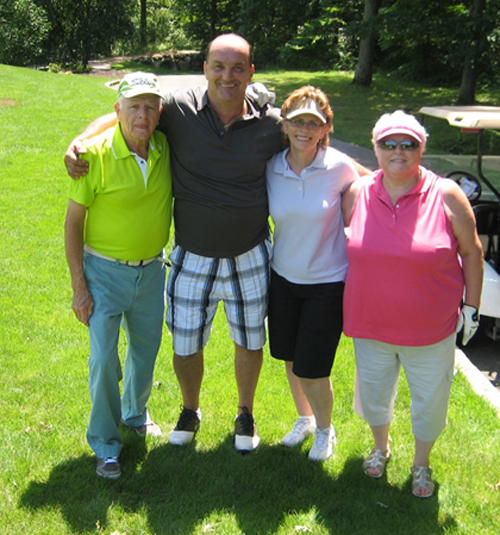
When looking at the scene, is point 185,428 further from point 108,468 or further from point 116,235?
point 116,235

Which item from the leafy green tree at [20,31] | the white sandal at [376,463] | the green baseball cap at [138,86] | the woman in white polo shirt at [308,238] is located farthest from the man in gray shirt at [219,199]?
the leafy green tree at [20,31]

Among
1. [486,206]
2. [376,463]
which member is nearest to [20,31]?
[486,206]

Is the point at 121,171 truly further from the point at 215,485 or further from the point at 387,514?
the point at 387,514

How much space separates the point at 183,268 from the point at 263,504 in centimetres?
125

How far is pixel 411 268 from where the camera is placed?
281 cm

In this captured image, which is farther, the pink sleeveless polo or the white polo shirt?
the white polo shirt

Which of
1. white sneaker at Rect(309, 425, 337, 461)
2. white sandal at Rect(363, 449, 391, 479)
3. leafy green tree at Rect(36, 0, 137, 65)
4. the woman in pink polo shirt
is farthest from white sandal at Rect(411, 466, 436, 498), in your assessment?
leafy green tree at Rect(36, 0, 137, 65)

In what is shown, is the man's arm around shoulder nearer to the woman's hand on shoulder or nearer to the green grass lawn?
the green grass lawn

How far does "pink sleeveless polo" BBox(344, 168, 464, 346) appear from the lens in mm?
2797

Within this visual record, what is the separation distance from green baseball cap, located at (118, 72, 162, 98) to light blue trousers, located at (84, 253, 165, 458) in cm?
82

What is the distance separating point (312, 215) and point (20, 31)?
2476cm

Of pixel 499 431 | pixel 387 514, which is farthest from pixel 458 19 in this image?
pixel 387 514

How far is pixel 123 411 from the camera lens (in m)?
3.66

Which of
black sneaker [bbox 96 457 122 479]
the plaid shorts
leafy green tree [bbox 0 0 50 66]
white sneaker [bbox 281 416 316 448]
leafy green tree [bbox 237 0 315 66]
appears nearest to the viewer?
black sneaker [bbox 96 457 122 479]
